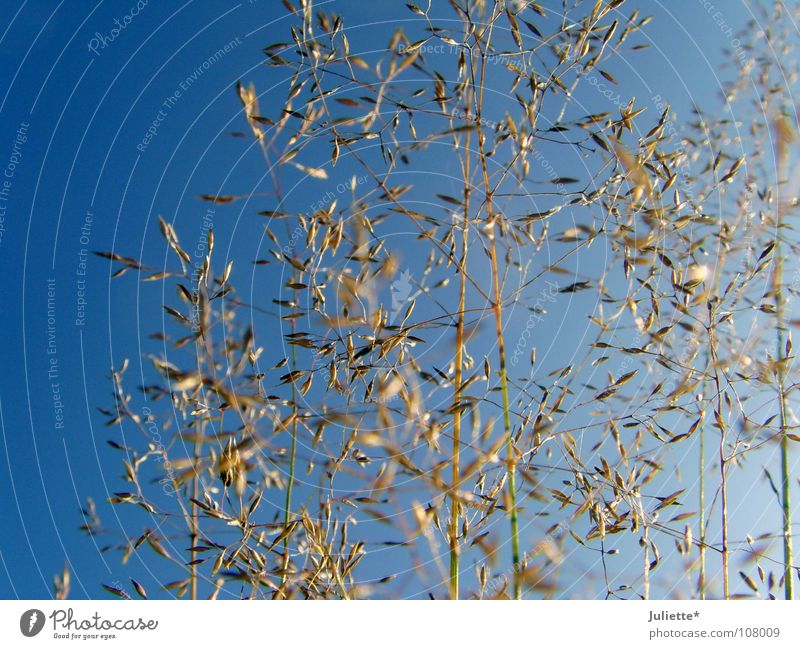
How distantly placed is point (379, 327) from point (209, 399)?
1.14 feet

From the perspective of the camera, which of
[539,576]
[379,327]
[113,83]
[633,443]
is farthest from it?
[113,83]

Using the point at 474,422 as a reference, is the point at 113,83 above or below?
above

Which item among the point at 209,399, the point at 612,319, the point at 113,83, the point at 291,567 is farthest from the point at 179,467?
the point at 113,83

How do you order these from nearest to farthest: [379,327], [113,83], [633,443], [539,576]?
[539,576] < [379,327] < [633,443] < [113,83]

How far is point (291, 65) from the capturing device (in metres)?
1.25
